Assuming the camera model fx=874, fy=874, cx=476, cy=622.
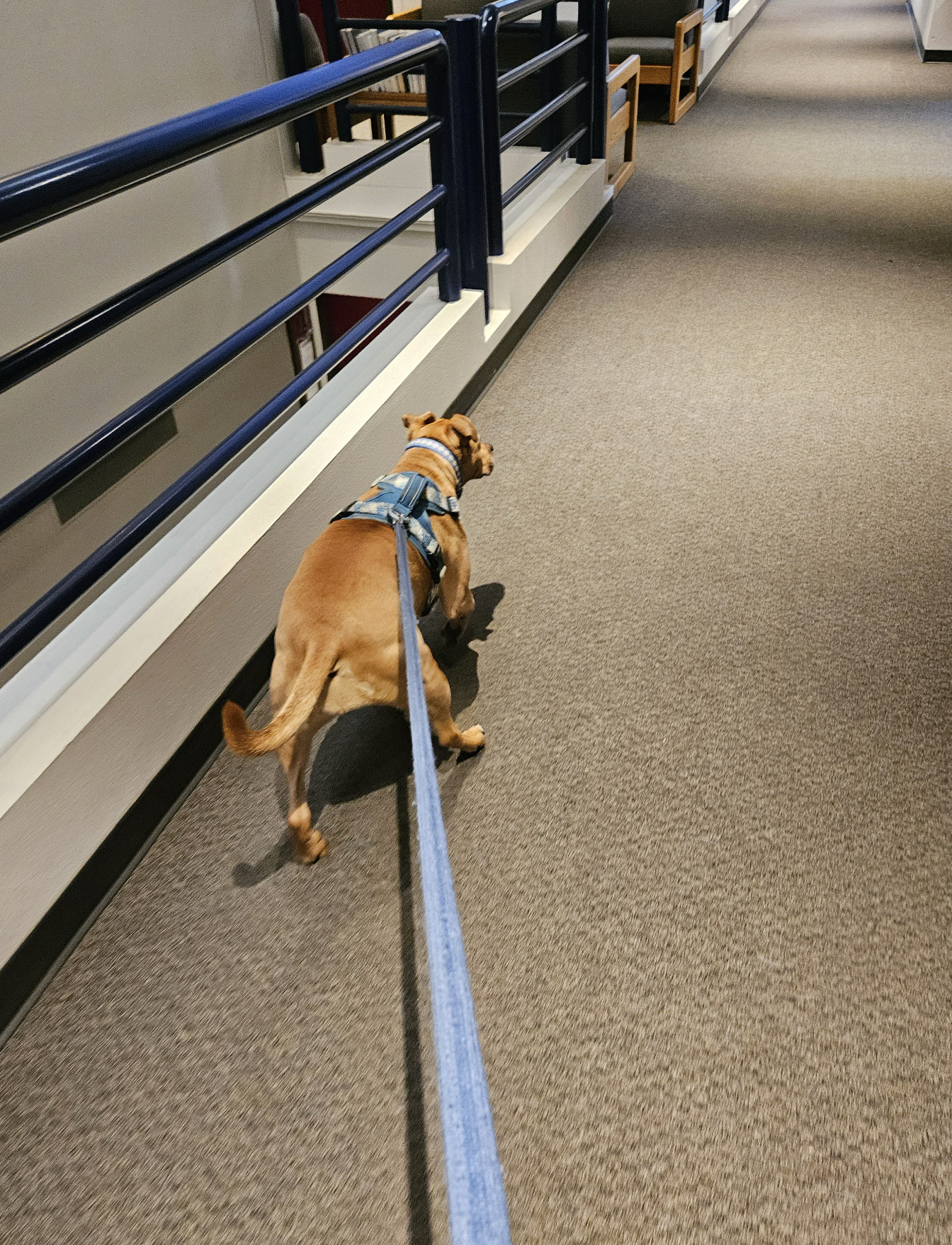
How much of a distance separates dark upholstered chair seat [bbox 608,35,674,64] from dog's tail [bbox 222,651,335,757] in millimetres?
5828

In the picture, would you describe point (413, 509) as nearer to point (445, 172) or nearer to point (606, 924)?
point (606, 924)

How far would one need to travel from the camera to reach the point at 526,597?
200 centimetres

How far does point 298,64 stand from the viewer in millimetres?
3746

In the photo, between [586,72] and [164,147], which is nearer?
[164,147]

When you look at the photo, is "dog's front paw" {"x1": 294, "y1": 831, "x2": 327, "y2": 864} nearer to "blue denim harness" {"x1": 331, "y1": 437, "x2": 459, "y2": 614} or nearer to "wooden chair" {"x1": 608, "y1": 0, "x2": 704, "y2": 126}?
"blue denim harness" {"x1": 331, "y1": 437, "x2": 459, "y2": 614}

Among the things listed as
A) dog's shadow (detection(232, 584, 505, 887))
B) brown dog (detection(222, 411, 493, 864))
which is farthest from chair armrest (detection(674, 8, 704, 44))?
brown dog (detection(222, 411, 493, 864))

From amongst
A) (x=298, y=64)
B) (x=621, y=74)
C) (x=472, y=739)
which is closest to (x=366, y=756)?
(x=472, y=739)

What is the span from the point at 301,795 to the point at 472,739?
1.12 ft

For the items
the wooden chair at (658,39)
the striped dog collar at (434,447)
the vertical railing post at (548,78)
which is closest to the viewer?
the striped dog collar at (434,447)

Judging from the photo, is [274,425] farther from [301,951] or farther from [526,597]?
[301,951]

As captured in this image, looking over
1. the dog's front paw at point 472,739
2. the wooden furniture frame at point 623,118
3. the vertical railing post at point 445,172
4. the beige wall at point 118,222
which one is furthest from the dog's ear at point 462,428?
the wooden furniture frame at point 623,118

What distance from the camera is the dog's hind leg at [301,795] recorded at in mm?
1331

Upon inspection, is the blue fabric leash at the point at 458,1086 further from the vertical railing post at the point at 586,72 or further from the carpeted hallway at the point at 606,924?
the vertical railing post at the point at 586,72

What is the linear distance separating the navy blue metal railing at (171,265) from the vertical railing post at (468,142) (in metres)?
0.22
